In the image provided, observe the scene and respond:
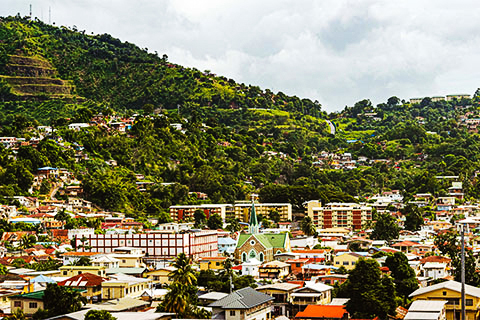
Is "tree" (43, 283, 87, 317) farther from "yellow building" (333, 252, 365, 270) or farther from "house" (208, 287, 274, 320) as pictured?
"yellow building" (333, 252, 365, 270)

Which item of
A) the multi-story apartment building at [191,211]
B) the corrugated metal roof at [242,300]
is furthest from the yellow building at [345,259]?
the multi-story apartment building at [191,211]

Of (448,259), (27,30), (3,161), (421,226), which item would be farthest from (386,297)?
(27,30)

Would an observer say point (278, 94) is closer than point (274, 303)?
No

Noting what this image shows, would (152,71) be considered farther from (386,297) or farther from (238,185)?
(386,297)

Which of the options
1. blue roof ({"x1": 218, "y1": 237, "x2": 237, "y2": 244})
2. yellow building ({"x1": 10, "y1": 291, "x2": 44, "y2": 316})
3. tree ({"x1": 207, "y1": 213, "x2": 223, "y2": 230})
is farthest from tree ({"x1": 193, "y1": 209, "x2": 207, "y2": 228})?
yellow building ({"x1": 10, "y1": 291, "x2": 44, "y2": 316})

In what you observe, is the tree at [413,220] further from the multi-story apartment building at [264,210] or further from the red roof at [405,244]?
the red roof at [405,244]

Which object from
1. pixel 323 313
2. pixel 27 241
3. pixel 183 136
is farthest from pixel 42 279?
pixel 183 136
